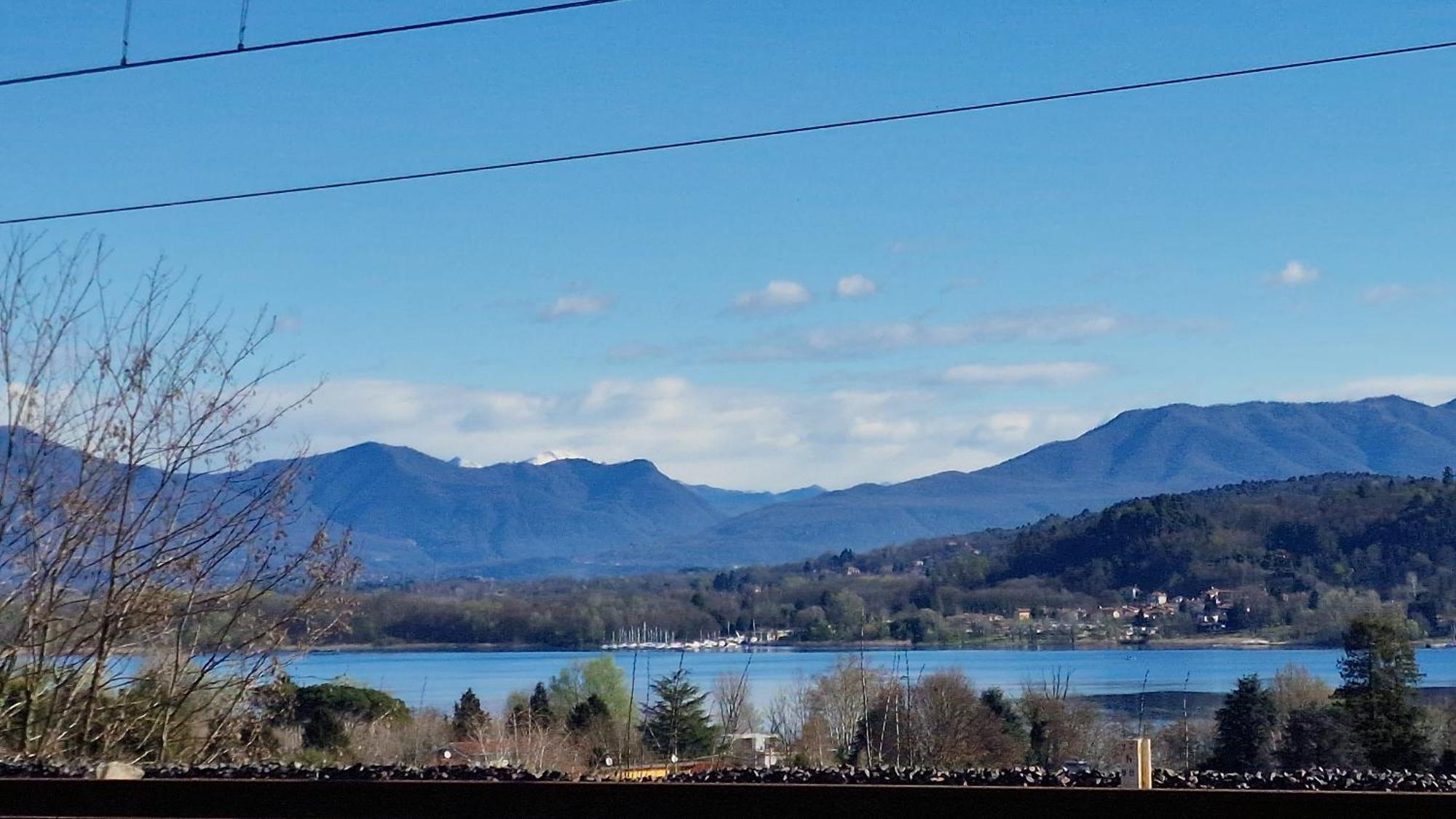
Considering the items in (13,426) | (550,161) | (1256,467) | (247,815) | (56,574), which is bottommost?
(247,815)

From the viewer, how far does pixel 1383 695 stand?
1711 centimetres

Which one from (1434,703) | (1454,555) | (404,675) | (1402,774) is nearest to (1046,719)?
(1434,703)

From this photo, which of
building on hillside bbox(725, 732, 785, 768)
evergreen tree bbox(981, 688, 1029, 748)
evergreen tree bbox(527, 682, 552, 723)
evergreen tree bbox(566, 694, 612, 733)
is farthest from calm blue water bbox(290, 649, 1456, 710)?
evergreen tree bbox(981, 688, 1029, 748)

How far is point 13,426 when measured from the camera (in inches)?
456

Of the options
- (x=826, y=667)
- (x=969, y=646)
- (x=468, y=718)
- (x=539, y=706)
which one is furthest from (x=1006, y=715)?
(x=969, y=646)

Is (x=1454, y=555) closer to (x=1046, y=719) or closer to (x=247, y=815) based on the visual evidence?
(x=1046, y=719)

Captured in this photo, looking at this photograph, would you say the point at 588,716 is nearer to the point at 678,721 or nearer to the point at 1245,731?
the point at 678,721

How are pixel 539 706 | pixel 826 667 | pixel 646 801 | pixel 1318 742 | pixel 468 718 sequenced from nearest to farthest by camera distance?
pixel 646 801
pixel 1318 742
pixel 468 718
pixel 539 706
pixel 826 667

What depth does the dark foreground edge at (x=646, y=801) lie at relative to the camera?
6.45 m

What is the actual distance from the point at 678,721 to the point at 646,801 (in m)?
13.9

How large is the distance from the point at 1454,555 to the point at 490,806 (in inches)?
1703

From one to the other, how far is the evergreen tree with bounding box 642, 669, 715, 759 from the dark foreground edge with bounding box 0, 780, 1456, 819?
11610mm

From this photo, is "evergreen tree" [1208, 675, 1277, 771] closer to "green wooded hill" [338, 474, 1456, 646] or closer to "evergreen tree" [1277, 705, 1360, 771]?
"evergreen tree" [1277, 705, 1360, 771]

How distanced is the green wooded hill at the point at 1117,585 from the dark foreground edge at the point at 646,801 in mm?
20844
